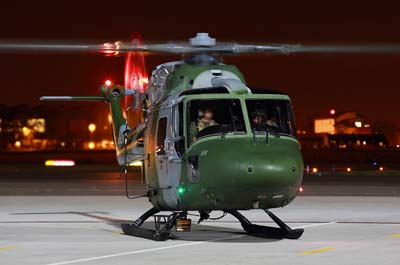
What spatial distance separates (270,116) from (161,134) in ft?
7.86

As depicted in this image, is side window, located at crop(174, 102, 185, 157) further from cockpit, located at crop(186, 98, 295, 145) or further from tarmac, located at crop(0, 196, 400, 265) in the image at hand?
tarmac, located at crop(0, 196, 400, 265)

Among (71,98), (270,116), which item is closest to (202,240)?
(270,116)

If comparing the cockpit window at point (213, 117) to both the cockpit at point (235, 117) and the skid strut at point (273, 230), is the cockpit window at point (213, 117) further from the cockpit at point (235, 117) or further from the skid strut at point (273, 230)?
the skid strut at point (273, 230)

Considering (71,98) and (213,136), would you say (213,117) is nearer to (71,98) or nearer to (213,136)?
(213,136)

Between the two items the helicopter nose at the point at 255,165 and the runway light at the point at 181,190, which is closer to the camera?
the helicopter nose at the point at 255,165

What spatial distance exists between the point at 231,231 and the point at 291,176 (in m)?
3.92

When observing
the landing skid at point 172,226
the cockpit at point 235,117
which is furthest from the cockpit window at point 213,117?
the landing skid at point 172,226

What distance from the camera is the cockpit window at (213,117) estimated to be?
53.7 ft

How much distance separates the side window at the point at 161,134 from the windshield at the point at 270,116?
1.97 meters

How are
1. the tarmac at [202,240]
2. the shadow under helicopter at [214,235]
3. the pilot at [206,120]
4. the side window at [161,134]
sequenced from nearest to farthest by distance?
the tarmac at [202,240] < the pilot at [206,120] < the shadow under helicopter at [214,235] < the side window at [161,134]

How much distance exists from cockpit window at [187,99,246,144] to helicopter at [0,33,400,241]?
18 millimetres

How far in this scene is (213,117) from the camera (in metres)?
16.6

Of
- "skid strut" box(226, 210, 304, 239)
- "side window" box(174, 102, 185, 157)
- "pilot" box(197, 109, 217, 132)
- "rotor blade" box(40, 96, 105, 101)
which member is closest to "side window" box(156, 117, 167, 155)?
"side window" box(174, 102, 185, 157)

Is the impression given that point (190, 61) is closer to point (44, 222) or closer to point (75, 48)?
point (75, 48)
